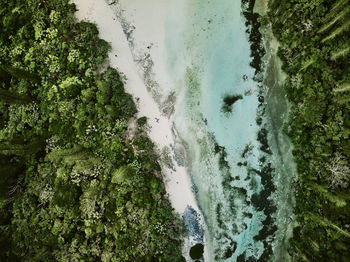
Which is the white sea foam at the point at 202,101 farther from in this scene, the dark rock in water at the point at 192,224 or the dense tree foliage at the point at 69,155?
the dense tree foliage at the point at 69,155

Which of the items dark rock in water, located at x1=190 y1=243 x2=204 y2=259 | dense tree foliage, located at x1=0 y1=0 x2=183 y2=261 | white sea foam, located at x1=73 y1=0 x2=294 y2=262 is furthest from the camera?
white sea foam, located at x1=73 y1=0 x2=294 y2=262

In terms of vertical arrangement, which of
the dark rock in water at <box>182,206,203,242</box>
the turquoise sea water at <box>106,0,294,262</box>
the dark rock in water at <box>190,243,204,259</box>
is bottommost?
the dark rock in water at <box>190,243,204,259</box>

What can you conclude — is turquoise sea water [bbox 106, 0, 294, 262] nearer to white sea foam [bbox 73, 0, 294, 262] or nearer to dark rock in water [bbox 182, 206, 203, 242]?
white sea foam [bbox 73, 0, 294, 262]

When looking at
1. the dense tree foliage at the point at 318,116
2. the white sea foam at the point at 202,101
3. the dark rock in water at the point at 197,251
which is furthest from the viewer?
the white sea foam at the point at 202,101

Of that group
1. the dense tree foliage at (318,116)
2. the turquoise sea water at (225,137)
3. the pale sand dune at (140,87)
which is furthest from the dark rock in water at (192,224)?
the dense tree foliage at (318,116)

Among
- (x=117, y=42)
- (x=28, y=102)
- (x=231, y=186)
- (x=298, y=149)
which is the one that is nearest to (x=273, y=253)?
(x=231, y=186)

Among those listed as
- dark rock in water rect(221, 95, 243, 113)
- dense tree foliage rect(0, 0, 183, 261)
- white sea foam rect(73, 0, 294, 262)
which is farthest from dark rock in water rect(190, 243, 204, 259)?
dark rock in water rect(221, 95, 243, 113)

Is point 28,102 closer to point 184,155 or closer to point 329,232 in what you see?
point 184,155
